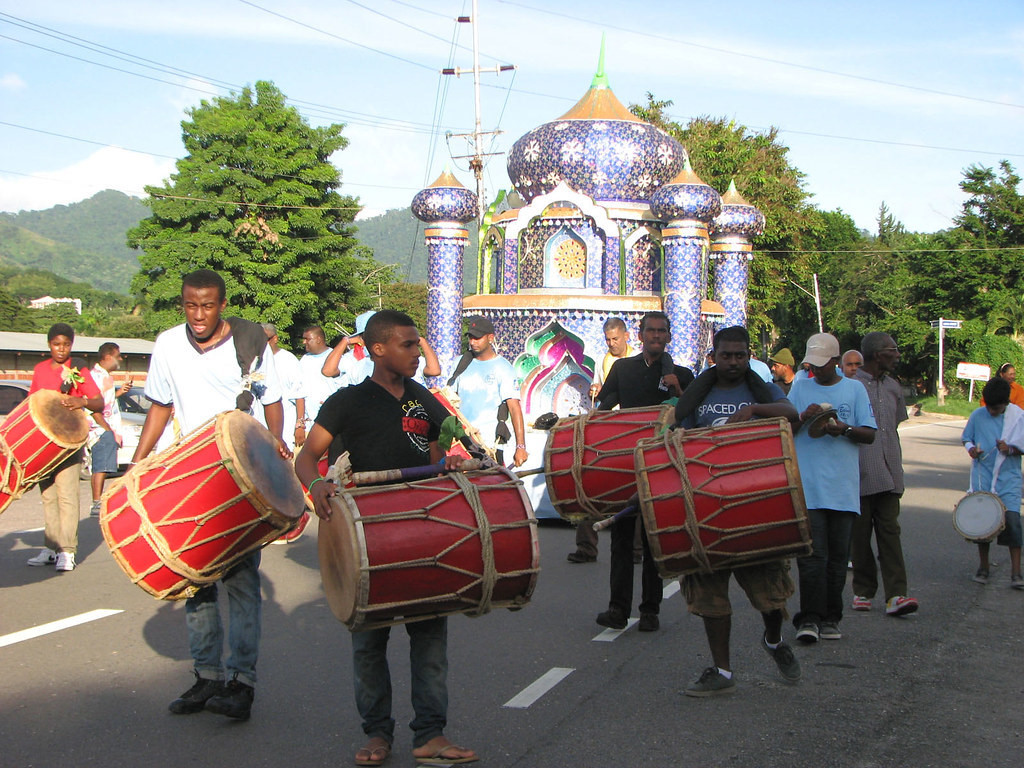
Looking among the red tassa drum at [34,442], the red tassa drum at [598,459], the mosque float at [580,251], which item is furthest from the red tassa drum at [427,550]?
the mosque float at [580,251]

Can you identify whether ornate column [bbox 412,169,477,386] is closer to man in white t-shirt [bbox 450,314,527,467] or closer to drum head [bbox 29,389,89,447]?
man in white t-shirt [bbox 450,314,527,467]

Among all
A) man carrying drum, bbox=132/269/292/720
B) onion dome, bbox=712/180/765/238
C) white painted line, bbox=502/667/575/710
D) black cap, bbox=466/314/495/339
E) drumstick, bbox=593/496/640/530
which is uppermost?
onion dome, bbox=712/180/765/238

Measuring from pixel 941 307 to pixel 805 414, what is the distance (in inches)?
1826

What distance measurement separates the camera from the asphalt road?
4.80 metres

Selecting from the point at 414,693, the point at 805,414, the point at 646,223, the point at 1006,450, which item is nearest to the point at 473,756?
the point at 414,693

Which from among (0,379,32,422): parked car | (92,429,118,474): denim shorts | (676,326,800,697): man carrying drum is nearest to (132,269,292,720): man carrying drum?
(676,326,800,697): man carrying drum

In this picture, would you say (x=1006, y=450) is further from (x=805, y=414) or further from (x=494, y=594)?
(x=494, y=594)

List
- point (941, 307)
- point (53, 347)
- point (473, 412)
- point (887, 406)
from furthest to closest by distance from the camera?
1. point (941, 307)
2. point (473, 412)
3. point (53, 347)
4. point (887, 406)

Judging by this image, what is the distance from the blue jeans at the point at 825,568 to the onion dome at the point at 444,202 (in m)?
18.2

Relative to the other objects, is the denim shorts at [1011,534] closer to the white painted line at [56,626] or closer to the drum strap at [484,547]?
the drum strap at [484,547]

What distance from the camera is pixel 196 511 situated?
4.77 m

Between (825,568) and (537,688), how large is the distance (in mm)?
2113

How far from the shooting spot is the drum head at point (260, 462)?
15.7 ft

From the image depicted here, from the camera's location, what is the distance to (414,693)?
183 inches
